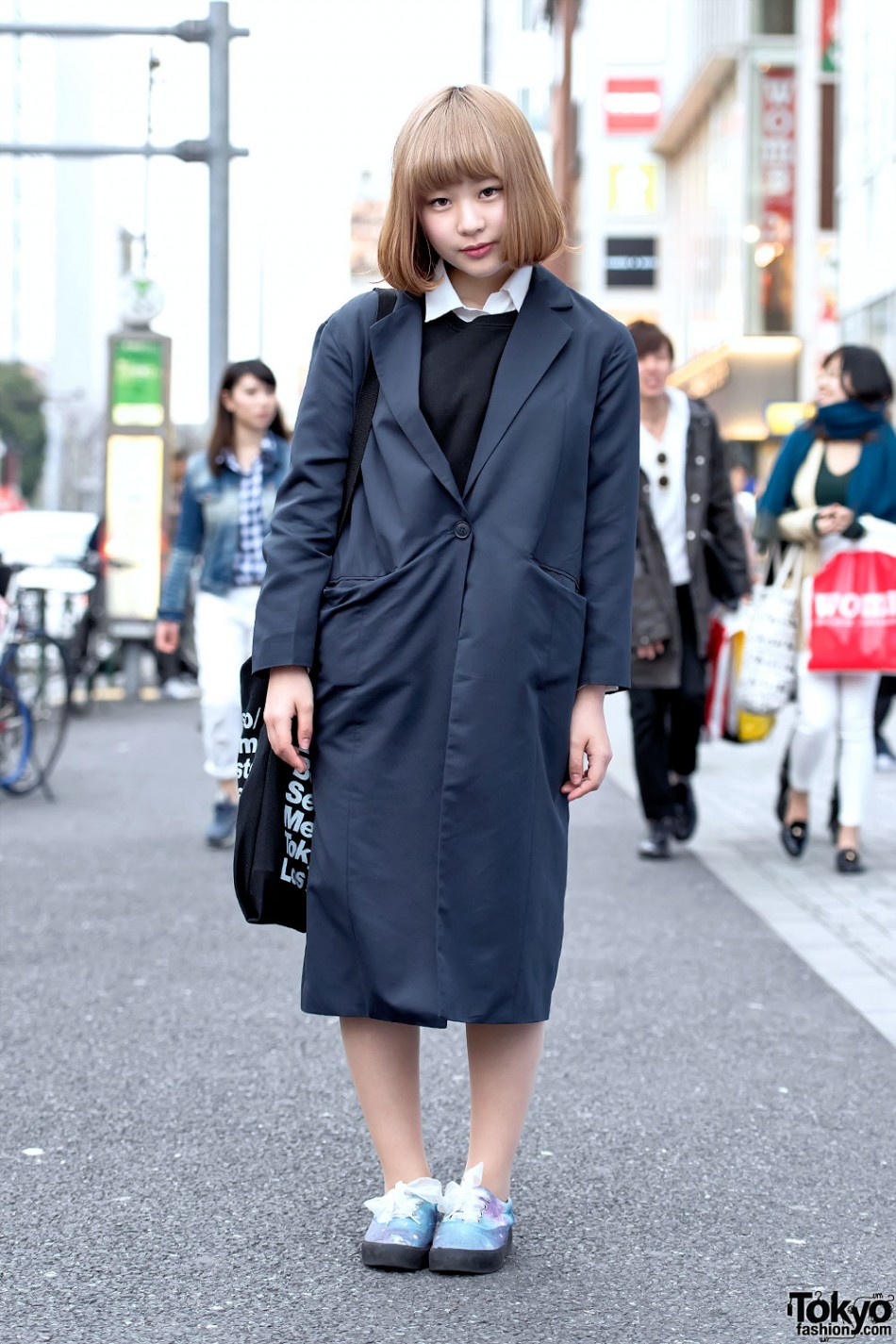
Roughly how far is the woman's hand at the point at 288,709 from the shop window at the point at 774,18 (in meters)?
37.1

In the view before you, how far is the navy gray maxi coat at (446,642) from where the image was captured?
123 inches

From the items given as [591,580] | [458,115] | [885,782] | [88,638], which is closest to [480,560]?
[591,580]

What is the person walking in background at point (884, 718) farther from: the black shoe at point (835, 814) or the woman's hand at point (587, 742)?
the woman's hand at point (587, 742)

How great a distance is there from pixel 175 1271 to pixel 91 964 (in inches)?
107

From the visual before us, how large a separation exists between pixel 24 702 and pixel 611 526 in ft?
23.2

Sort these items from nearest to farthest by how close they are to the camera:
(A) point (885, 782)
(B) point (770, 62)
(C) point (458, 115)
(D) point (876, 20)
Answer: (C) point (458, 115) → (A) point (885, 782) → (D) point (876, 20) → (B) point (770, 62)

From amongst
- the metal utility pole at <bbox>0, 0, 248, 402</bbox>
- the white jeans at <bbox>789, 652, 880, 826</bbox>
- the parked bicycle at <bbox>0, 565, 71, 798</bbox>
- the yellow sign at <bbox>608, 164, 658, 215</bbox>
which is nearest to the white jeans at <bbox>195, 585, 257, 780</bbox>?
the parked bicycle at <bbox>0, 565, 71, 798</bbox>

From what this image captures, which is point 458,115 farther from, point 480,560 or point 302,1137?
point 302,1137

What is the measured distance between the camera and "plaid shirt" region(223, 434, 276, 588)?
7809mm

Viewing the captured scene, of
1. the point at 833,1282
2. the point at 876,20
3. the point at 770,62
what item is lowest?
the point at 833,1282

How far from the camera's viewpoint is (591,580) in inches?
128

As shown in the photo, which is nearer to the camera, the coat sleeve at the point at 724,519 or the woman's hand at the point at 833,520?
the woman's hand at the point at 833,520

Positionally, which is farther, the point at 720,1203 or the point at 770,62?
the point at 770,62

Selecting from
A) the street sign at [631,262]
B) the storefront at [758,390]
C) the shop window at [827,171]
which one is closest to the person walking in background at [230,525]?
the shop window at [827,171]
